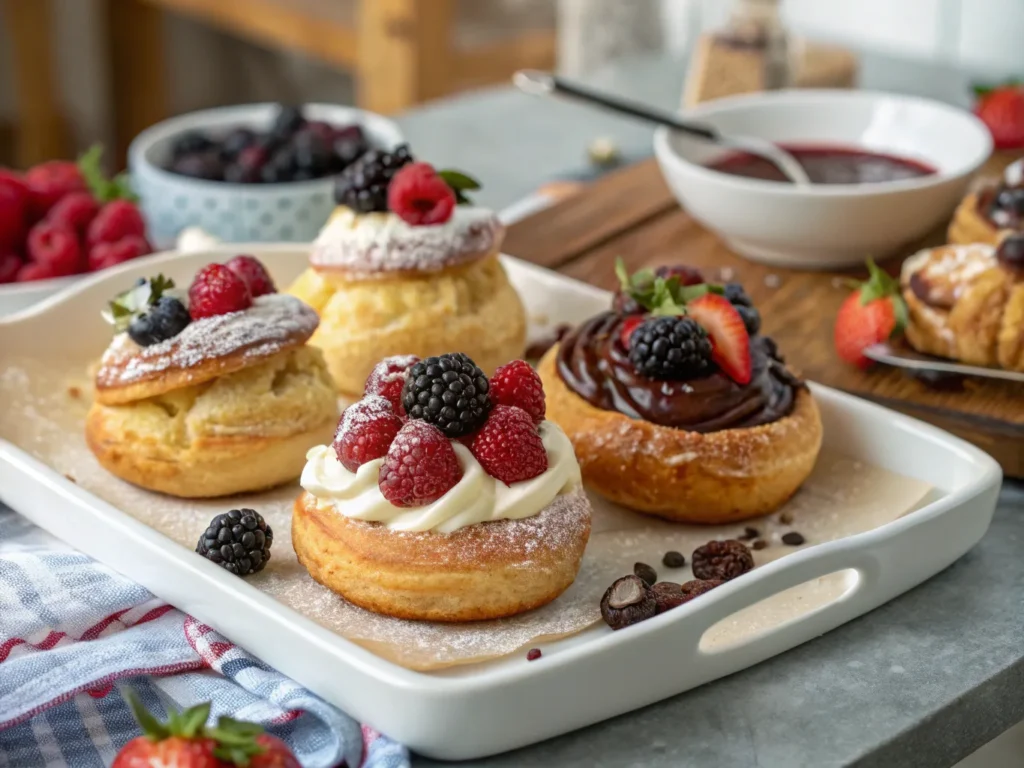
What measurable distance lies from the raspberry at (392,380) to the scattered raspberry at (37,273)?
1.32 meters

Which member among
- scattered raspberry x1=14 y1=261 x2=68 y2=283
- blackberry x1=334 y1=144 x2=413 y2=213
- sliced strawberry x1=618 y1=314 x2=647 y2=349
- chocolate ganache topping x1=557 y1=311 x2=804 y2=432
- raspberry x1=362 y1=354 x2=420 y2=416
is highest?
blackberry x1=334 y1=144 x2=413 y2=213

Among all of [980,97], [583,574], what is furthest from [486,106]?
[583,574]

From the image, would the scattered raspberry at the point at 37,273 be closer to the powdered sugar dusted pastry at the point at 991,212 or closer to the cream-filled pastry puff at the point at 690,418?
the cream-filled pastry puff at the point at 690,418

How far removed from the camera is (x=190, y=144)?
377 centimetres

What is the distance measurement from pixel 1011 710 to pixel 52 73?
21.2 ft

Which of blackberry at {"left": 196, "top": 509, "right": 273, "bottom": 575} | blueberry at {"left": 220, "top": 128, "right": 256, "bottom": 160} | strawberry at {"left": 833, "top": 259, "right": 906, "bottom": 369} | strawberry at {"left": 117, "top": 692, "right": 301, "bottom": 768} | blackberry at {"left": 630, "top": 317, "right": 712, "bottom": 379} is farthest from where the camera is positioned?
blueberry at {"left": 220, "top": 128, "right": 256, "bottom": 160}

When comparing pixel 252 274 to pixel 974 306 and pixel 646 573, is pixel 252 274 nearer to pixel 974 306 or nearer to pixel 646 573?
pixel 646 573

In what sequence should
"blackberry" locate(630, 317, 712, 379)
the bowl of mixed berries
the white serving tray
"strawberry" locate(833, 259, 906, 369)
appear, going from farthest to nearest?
the bowl of mixed berries
"strawberry" locate(833, 259, 906, 369)
"blackberry" locate(630, 317, 712, 379)
the white serving tray

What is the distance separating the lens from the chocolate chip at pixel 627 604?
205cm

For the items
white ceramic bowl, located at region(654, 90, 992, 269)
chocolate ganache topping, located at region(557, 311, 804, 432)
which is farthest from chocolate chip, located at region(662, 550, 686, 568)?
white ceramic bowl, located at region(654, 90, 992, 269)

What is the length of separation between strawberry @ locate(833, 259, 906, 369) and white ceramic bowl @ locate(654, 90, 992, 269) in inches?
13.5

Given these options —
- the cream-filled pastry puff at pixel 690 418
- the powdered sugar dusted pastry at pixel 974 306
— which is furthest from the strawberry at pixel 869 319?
the cream-filled pastry puff at pixel 690 418

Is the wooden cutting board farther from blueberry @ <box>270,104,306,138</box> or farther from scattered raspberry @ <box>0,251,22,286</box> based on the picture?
scattered raspberry @ <box>0,251,22,286</box>

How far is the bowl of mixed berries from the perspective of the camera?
3.23 m
